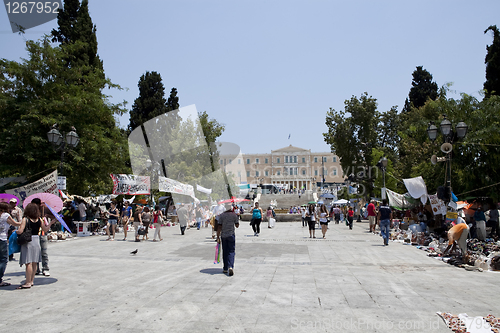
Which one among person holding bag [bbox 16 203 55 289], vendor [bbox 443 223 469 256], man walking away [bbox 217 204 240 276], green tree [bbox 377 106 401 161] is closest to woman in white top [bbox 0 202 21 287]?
person holding bag [bbox 16 203 55 289]

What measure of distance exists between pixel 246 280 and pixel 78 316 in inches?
129

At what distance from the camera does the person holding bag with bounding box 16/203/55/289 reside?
6684mm

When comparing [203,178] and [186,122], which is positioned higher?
[186,122]

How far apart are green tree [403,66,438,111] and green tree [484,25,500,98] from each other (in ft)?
68.4

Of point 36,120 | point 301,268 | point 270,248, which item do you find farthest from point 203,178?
point 301,268

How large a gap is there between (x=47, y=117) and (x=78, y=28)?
14670 millimetres

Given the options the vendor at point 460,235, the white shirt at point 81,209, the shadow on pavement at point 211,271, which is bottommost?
the shadow on pavement at point 211,271

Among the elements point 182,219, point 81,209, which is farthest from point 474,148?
point 81,209

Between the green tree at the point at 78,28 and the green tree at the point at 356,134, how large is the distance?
25.1 m

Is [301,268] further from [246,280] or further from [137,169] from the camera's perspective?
[137,169]

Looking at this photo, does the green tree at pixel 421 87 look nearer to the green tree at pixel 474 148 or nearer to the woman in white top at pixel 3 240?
the green tree at pixel 474 148

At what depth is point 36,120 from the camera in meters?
18.2

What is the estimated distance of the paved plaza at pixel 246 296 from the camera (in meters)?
4.70

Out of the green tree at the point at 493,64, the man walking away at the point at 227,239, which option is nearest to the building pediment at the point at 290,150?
the green tree at the point at 493,64
